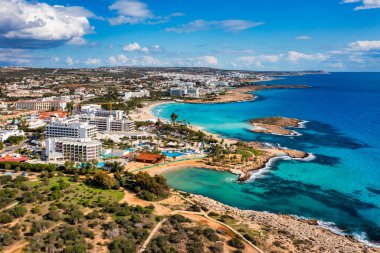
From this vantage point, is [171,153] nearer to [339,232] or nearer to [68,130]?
[68,130]

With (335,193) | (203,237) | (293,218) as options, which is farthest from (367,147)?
(203,237)

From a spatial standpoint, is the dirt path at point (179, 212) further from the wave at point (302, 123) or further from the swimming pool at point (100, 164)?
the wave at point (302, 123)

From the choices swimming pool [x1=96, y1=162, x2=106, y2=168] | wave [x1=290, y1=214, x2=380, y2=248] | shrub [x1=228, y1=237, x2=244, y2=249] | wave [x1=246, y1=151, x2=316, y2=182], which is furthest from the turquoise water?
shrub [x1=228, y1=237, x2=244, y2=249]

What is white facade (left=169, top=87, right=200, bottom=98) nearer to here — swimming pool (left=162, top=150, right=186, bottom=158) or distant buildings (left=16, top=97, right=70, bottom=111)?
distant buildings (left=16, top=97, right=70, bottom=111)

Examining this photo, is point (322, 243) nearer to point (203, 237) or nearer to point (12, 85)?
point (203, 237)

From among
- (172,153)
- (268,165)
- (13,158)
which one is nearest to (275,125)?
(268,165)

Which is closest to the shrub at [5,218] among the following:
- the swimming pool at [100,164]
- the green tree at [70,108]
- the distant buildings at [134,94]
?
the swimming pool at [100,164]
